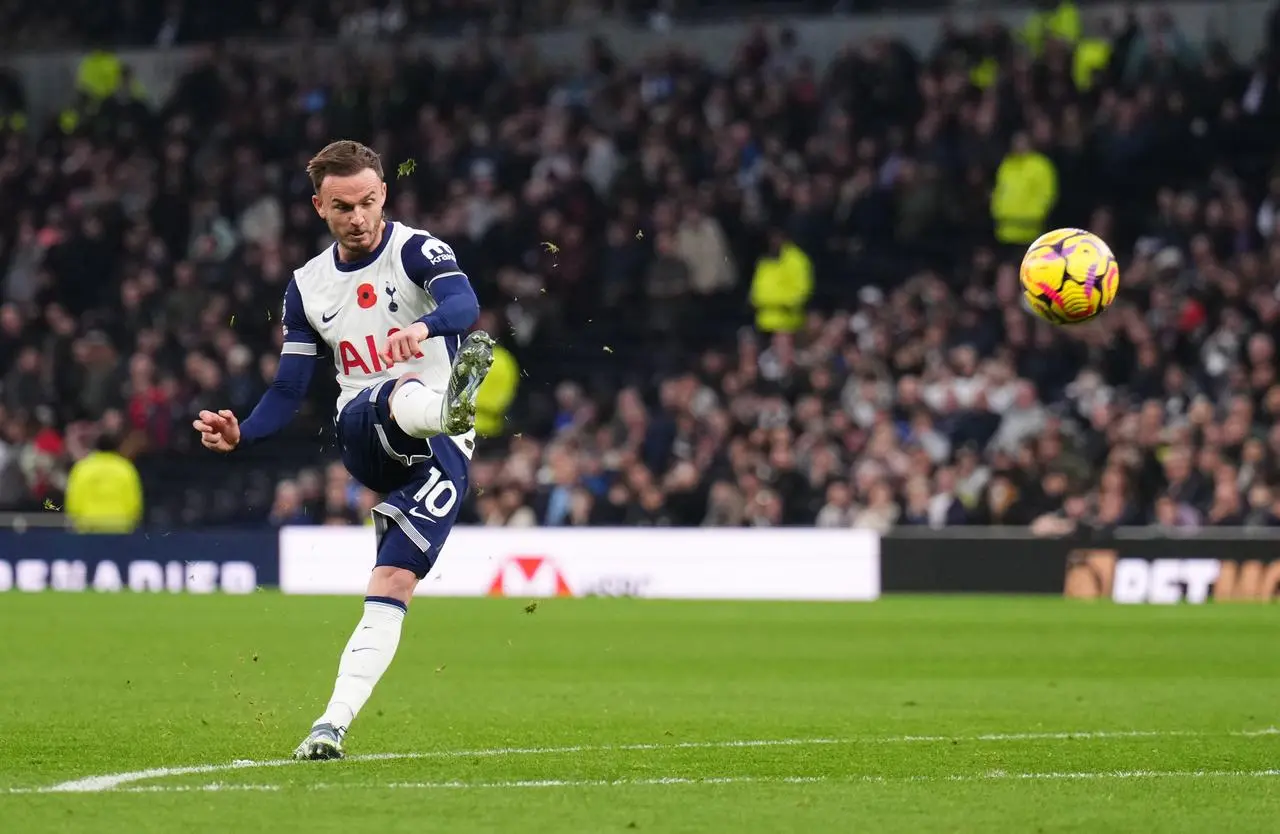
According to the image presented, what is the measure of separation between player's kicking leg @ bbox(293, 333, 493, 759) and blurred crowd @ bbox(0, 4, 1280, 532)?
1156 centimetres

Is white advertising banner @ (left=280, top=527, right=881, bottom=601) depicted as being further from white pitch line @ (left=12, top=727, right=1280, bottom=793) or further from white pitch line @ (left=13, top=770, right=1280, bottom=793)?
white pitch line @ (left=13, top=770, right=1280, bottom=793)

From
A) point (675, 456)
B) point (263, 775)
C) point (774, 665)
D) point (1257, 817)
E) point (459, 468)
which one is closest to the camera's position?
point (1257, 817)

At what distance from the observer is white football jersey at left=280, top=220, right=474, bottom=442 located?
27.6ft

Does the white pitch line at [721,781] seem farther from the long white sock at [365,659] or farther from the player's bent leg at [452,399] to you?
the player's bent leg at [452,399]

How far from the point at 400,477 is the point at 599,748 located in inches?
52.8

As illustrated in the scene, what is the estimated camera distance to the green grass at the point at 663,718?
687 cm

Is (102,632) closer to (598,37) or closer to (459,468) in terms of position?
(459,468)

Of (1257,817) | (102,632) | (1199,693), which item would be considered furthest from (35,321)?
(1257,817)

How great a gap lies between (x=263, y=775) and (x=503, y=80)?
69.0ft

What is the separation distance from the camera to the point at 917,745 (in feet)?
29.5

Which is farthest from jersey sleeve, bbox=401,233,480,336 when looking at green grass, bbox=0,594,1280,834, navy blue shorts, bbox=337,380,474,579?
green grass, bbox=0,594,1280,834

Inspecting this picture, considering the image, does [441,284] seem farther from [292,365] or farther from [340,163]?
[292,365]

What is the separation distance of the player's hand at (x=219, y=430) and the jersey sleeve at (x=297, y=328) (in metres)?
0.43

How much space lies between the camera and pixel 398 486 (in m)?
8.48
